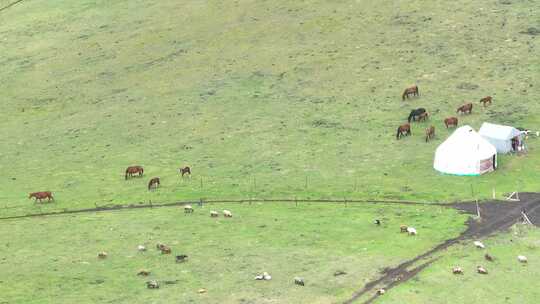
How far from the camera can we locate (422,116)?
268 ft

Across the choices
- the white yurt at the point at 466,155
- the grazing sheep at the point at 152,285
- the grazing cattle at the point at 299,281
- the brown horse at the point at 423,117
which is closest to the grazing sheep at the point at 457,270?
the grazing cattle at the point at 299,281

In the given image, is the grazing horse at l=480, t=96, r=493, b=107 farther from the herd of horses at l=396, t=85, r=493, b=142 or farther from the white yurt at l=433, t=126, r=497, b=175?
the white yurt at l=433, t=126, r=497, b=175

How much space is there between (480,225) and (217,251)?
15.9 metres

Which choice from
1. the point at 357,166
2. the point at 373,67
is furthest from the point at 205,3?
the point at 357,166

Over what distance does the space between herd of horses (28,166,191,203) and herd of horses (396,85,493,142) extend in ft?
55.7

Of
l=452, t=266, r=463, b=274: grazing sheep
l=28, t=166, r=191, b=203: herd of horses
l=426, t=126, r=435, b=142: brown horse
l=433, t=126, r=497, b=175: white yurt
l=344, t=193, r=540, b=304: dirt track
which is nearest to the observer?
l=344, t=193, r=540, b=304: dirt track

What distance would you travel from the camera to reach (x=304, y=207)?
67.9 m

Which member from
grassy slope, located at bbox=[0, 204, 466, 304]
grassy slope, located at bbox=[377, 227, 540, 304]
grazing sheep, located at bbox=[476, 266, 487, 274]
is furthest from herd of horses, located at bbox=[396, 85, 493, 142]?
grazing sheep, located at bbox=[476, 266, 487, 274]

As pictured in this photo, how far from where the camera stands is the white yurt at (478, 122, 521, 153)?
2933 inches

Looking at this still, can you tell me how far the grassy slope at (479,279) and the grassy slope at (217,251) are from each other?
93.0 inches

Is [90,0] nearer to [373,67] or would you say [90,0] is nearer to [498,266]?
[373,67]

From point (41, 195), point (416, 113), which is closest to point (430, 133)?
point (416, 113)

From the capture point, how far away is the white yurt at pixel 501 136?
74500 millimetres

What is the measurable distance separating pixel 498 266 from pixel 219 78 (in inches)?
1798
